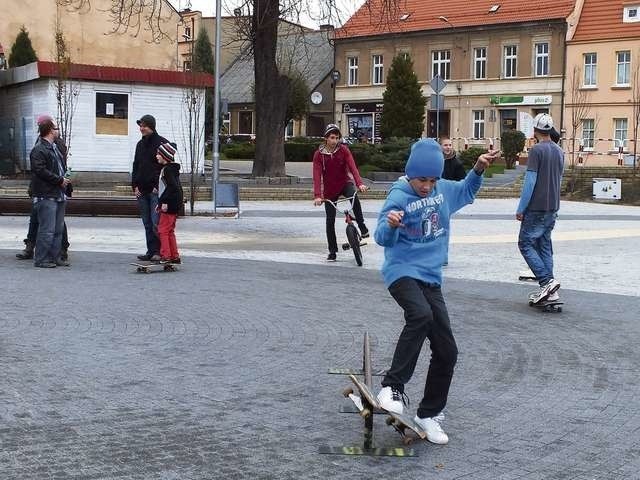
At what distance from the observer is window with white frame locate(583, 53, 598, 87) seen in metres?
49.5

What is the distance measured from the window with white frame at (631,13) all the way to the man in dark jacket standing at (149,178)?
139 feet

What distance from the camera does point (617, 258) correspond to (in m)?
13.2

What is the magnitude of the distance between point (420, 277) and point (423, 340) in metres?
0.34

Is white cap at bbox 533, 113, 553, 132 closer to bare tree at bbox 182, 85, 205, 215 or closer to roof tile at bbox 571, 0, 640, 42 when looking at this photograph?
bare tree at bbox 182, 85, 205, 215

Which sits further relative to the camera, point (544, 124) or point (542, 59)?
point (542, 59)

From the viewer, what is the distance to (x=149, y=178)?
38.3ft

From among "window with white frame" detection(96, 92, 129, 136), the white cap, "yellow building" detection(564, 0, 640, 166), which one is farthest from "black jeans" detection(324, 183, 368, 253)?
"yellow building" detection(564, 0, 640, 166)

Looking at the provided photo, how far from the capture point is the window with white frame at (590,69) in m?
49.5

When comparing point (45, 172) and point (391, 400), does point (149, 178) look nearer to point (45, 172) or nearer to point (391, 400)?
point (45, 172)

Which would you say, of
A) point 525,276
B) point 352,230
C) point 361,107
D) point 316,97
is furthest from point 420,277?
point 316,97

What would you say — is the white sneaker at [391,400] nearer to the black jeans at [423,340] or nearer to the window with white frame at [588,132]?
the black jeans at [423,340]

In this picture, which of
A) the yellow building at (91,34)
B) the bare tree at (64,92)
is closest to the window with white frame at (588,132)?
the yellow building at (91,34)

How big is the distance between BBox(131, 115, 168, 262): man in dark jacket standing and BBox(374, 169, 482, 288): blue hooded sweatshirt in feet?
23.1

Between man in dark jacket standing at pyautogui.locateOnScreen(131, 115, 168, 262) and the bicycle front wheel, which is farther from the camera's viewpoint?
the bicycle front wheel
